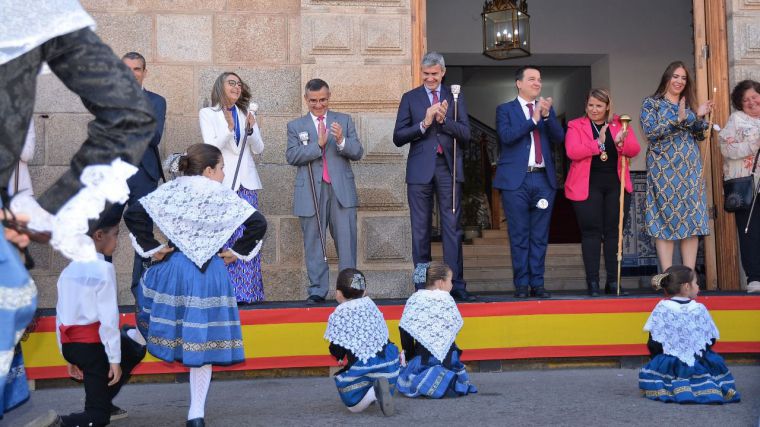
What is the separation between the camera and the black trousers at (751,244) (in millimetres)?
7656

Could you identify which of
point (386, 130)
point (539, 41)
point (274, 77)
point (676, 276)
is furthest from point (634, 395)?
point (539, 41)

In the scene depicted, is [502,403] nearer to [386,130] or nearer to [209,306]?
[209,306]

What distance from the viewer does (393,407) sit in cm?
502

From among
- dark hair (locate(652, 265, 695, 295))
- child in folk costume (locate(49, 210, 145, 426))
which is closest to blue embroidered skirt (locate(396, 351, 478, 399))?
dark hair (locate(652, 265, 695, 295))

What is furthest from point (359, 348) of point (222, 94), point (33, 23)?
point (33, 23)

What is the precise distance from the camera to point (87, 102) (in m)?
1.95

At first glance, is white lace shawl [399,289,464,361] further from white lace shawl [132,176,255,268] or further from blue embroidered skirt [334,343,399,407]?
white lace shawl [132,176,255,268]

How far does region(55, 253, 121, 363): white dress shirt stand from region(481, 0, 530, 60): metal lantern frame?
6576mm

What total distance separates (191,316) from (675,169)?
15.2 feet

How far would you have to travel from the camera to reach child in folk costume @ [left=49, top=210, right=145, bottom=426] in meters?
4.30

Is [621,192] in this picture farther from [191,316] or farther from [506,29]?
[191,316]

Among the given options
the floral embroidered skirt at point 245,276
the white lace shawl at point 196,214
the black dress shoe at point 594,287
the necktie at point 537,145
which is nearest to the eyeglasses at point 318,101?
the floral embroidered skirt at point 245,276

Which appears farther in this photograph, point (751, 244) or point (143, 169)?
point (751, 244)

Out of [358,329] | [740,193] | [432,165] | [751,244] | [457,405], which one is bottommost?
[457,405]
